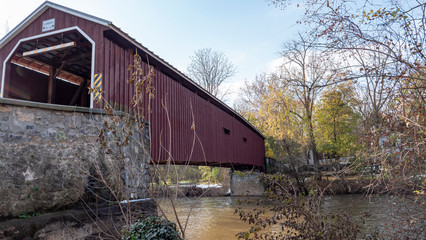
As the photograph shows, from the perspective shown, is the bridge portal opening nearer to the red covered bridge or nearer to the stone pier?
the red covered bridge

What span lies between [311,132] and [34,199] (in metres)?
13.6

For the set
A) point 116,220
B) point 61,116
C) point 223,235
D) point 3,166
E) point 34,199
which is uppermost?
point 61,116

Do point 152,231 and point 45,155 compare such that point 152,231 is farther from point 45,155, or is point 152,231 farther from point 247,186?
point 247,186

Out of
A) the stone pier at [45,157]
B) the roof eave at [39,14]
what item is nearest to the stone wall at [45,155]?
the stone pier at [45,157]

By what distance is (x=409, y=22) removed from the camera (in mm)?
3164

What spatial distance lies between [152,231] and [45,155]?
7.79ft

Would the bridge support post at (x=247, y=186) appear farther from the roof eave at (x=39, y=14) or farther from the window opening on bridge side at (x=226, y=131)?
the roof eave at (x=39, y=14)

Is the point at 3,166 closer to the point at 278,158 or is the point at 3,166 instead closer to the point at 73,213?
the point at 73,213

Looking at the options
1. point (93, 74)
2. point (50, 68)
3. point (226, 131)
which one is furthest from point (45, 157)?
point (226, 131)

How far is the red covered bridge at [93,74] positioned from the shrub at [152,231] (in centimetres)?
149

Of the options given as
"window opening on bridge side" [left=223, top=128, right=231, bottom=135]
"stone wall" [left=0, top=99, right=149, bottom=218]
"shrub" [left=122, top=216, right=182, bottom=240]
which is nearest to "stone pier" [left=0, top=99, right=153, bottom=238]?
"stone wall" [left=0, top=99, right=149, bottom=218]

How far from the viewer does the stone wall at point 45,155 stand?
3.99 meters

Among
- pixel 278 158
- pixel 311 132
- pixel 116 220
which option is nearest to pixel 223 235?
pixel 116 220

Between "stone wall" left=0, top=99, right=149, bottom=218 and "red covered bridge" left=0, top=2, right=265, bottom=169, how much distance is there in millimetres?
972
